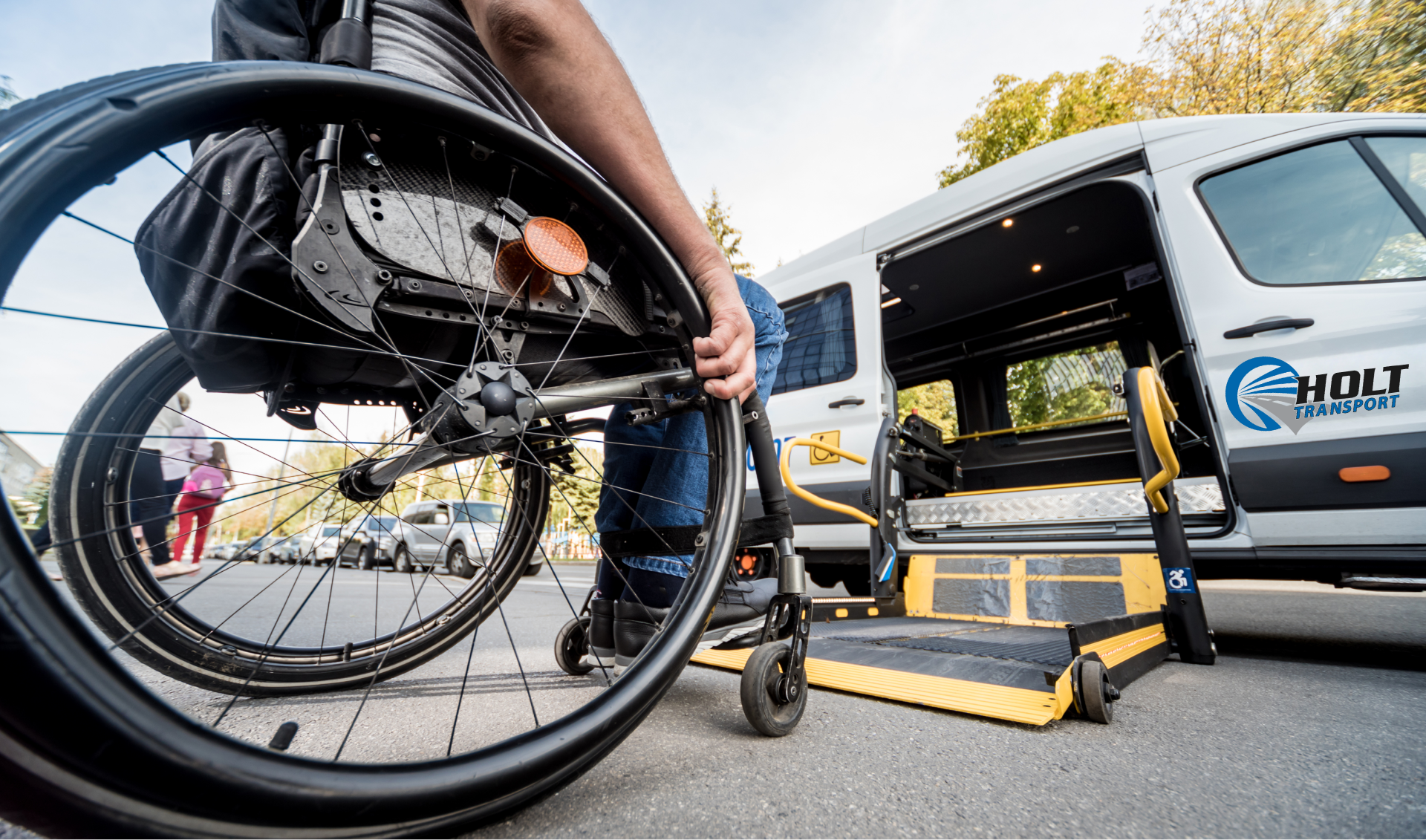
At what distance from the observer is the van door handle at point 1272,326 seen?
218 cm

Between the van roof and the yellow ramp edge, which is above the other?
the van roof

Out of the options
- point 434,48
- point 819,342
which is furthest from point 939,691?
point 819,342

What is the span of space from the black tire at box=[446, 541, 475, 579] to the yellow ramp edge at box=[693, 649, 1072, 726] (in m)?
0.72

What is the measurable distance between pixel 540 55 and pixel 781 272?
365 centimetres

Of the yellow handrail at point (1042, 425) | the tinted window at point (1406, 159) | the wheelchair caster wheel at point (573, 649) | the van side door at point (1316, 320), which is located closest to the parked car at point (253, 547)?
the wheelchair caster wheel at point (573, 649)

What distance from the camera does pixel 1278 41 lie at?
9.53m

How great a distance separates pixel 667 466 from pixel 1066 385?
524cm

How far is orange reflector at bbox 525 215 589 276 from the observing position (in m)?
0.90

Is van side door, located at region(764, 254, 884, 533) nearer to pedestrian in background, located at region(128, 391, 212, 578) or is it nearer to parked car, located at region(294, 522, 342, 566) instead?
parked car, located at region(294, 522, 342, 566)

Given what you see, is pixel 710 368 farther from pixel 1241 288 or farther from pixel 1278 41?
pixel 1278 41

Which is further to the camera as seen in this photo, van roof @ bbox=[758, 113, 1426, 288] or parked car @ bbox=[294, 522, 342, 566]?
van roof @ bbox=[758, 113, 1426, 288]

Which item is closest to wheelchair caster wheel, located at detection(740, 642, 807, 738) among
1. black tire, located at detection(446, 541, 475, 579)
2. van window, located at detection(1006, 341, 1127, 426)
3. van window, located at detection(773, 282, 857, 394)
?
black tire, located at detection(446, 541, 475, 579)

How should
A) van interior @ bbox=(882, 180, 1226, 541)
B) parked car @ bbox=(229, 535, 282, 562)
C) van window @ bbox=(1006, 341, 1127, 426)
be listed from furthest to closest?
van window @ bbox=(1006, 341, 1127, 426) < van interior @ bbox=(882, 180, 1226, 541) < parked car @ bbox=(229, 535, 282, 562)

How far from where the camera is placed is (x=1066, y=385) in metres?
5.29
